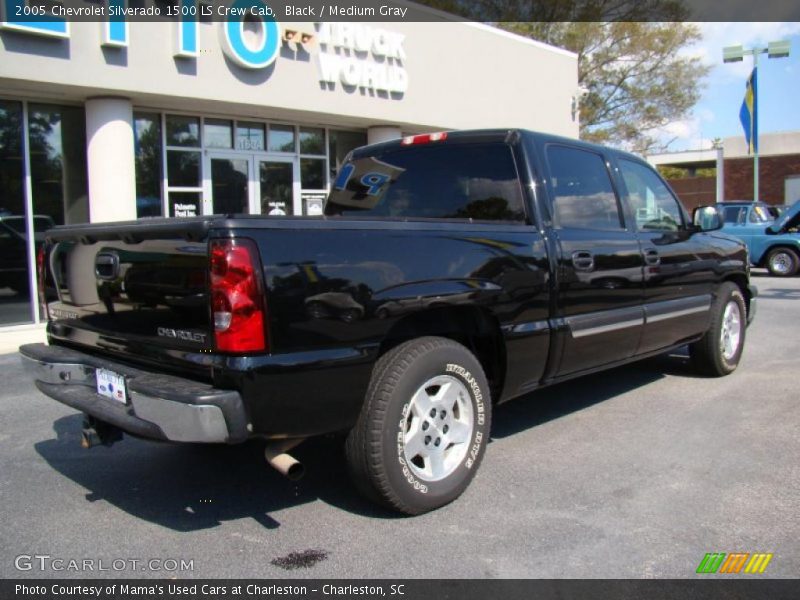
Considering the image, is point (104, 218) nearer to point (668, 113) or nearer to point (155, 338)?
point (155, 338)

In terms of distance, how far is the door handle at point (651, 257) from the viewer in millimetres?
5059

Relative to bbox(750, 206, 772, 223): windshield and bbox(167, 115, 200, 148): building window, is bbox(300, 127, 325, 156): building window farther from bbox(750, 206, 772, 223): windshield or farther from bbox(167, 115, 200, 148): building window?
bbox(750, 206, 772, 223): windshield

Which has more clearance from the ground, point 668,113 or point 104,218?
point 668,113

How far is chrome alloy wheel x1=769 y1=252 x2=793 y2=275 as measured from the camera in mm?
16594

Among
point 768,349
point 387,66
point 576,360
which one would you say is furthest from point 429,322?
point 387,66

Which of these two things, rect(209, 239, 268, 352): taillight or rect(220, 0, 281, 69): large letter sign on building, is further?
rect(220, 0, 281, 69): large letter sign on building

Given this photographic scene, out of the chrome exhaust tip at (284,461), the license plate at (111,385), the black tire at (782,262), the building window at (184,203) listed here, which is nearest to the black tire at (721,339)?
Answer: the chrome exhaust tip at (284,461)

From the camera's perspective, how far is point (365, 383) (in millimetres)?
3252

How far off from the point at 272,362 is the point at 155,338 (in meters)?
0.69

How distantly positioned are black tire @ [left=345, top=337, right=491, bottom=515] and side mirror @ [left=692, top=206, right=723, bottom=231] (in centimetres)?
315

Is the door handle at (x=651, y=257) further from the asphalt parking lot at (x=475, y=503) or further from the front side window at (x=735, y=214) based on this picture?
the front side window at (x=735, y=214)

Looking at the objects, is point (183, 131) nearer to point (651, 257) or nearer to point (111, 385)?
point (651, 257)

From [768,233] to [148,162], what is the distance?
14.0 meters

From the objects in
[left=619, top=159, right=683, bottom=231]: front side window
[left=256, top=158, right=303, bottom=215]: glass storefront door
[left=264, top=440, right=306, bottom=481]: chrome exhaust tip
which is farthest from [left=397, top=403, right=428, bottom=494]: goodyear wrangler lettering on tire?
[left=256, top=158, right=303, bottom=215]: glass storefront door
